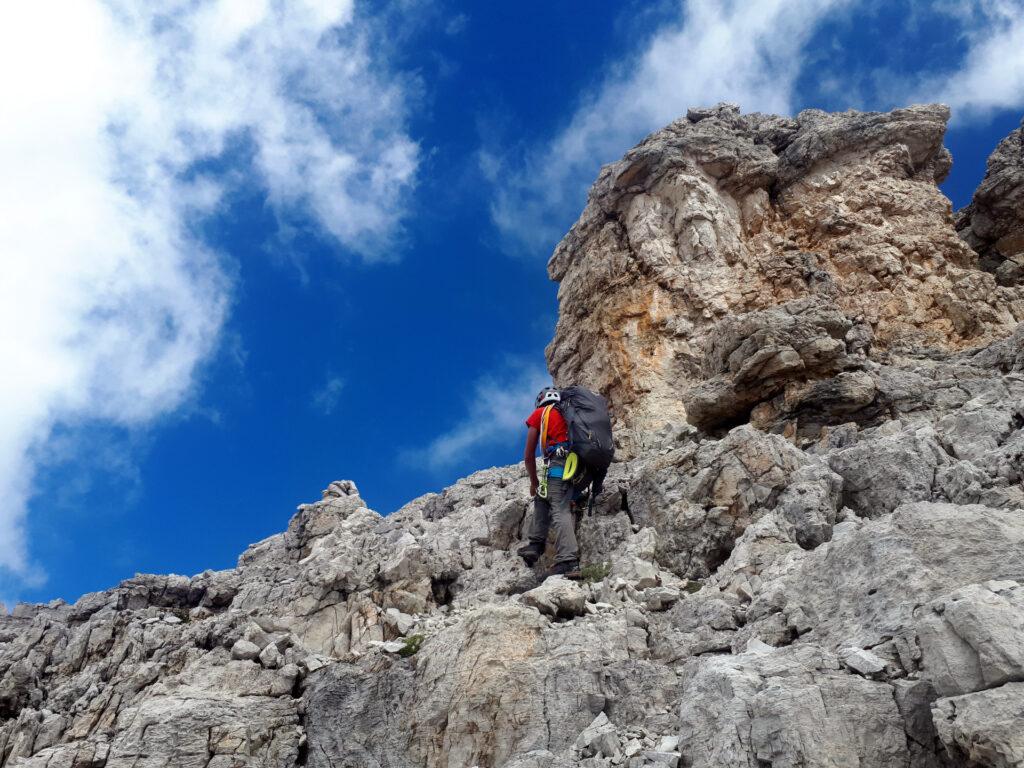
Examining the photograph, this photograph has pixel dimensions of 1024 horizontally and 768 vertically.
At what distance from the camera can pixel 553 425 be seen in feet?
53.4

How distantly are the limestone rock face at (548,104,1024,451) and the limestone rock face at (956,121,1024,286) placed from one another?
2.27 m

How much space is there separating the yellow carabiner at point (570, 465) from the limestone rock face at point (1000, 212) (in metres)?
25.2

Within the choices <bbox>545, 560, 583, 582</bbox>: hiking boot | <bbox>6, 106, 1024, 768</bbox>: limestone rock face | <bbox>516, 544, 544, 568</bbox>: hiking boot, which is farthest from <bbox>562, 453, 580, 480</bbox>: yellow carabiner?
<bbox>545, 560, 583, 582</bbox>: hiking boot

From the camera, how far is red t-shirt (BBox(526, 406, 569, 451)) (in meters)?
16.0

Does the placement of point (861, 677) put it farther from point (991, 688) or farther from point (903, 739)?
point (991, 688)

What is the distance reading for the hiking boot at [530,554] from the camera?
1550 centimetres

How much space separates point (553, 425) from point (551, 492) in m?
1.63

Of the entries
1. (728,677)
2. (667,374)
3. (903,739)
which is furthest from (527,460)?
(667,374)

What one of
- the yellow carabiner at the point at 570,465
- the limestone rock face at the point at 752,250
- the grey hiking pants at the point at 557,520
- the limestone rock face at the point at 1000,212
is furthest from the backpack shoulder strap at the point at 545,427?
the limestone rock face at the point at 1000,212

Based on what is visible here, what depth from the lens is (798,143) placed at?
33750 millimetres

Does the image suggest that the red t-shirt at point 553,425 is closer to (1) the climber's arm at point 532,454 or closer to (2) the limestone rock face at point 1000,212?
(1) the climber's arm at point 532,454

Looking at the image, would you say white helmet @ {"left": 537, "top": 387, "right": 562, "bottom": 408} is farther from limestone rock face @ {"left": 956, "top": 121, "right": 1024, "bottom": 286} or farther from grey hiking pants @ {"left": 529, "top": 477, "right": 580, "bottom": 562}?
limestone rock face @ {"left": 956, "top": 121, "right": 1024, "bottom": 286}

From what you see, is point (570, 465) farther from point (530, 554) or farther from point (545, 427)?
point (530, 554)

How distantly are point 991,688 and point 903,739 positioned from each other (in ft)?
3.04
